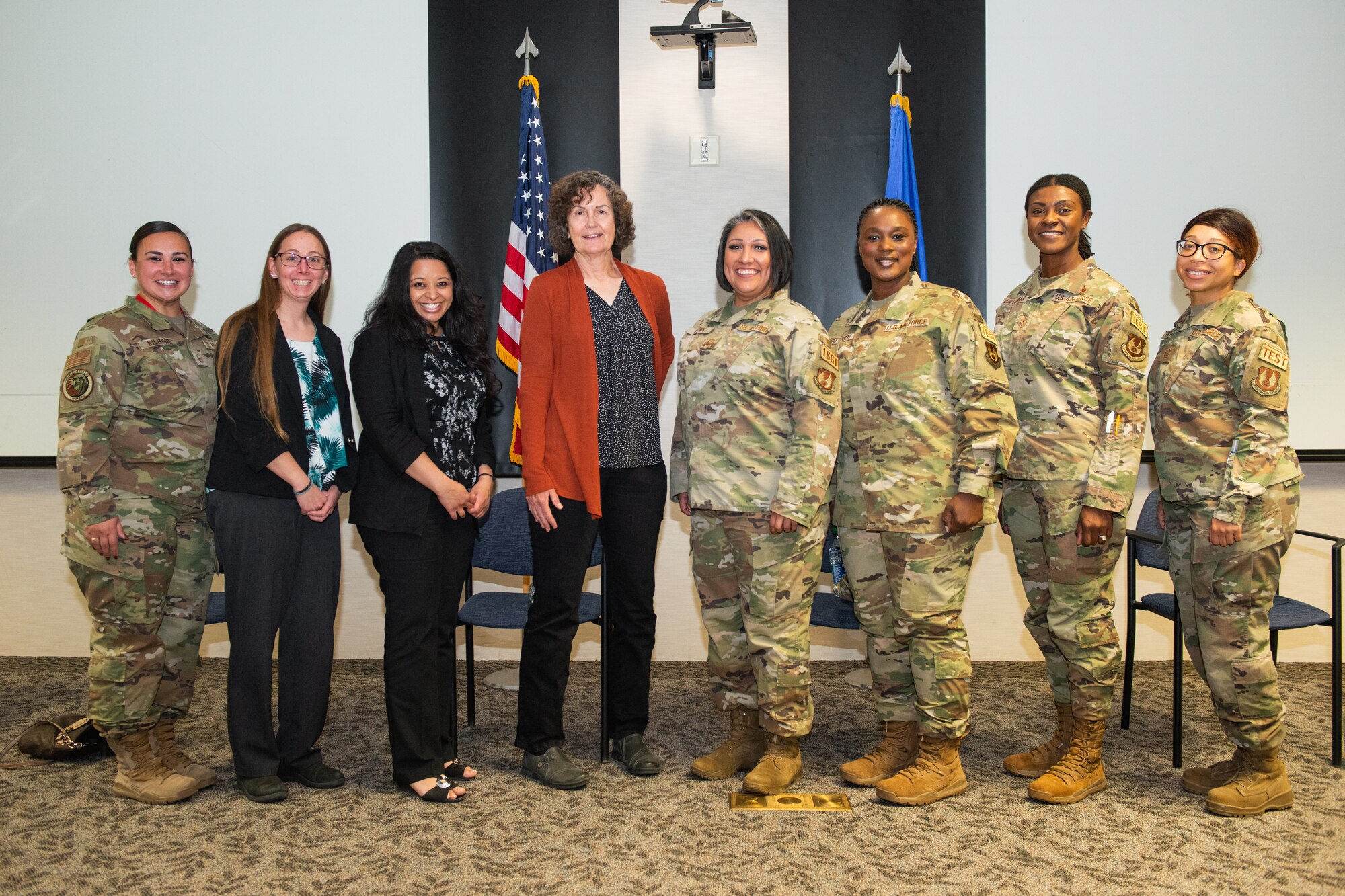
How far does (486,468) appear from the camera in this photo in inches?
115

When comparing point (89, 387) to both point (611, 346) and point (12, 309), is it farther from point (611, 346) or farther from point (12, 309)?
point (12, 309)

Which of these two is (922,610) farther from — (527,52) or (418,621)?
(527,52)

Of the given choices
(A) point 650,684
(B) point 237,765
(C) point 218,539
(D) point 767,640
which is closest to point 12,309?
(C) point 218,539

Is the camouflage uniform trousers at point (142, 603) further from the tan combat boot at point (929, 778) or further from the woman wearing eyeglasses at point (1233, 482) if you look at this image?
the woman wearing eyeglasses at point (1233, 482)

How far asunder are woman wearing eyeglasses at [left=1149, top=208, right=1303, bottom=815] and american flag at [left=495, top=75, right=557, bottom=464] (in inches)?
100

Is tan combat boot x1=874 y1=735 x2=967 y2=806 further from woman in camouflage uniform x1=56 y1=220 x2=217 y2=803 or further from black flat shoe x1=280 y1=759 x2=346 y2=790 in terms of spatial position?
woman in camouflage uniform x1=56 y1=220 x2=217 y2=803

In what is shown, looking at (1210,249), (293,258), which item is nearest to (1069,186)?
(1210,249)

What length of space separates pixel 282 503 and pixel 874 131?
9.92 ft

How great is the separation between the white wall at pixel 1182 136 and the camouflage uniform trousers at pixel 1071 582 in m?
1.78

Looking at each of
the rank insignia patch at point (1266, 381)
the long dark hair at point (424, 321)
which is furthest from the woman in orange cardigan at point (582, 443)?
the rank insignia patch at point (1266, 381)

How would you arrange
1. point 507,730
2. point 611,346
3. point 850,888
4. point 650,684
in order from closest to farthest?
point 850,888, point 611,346, point 507,730, point 650,684

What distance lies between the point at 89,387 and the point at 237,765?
1.19 meters

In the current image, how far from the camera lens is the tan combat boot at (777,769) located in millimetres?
2816

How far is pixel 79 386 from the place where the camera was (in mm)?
2707
